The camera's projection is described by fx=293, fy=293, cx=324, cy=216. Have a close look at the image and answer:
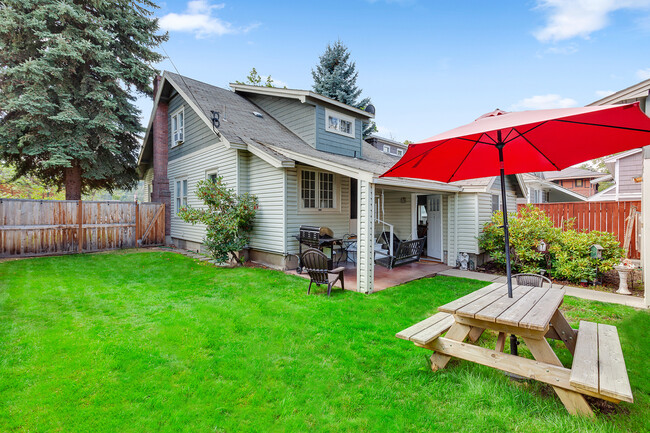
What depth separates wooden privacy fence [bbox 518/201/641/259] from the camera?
8953mm

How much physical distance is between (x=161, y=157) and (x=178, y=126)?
1.74m

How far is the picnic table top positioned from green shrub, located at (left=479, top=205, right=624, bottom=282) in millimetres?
4718

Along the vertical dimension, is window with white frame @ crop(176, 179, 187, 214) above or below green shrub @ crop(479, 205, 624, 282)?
above

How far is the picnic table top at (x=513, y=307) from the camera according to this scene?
2.45 m

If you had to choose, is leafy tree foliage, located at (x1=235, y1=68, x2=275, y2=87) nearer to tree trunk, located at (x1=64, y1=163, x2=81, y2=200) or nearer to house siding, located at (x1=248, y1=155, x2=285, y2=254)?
tree trunk, located at (x1=64, y1=163, x2=81, y2=200)

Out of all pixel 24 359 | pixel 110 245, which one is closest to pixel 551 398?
pixel 24 359

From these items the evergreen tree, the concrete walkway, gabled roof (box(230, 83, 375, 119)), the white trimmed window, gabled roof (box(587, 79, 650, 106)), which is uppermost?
the evergreen tree

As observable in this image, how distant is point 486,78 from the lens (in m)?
14.0

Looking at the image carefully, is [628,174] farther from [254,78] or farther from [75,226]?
[254,78]

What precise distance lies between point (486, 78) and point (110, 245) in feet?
59.0

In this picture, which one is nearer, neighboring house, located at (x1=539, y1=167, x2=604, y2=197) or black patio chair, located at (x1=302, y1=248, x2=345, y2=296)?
black patio chair, located at (x1=302, y1=248, x2=345, y2=296)

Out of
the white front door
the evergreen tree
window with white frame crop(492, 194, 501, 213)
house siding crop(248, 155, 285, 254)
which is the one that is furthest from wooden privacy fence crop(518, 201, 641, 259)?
the evergreen tree

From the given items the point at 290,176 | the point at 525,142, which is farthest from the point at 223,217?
the point at 525,142

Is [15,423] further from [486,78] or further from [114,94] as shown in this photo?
[486,78]
